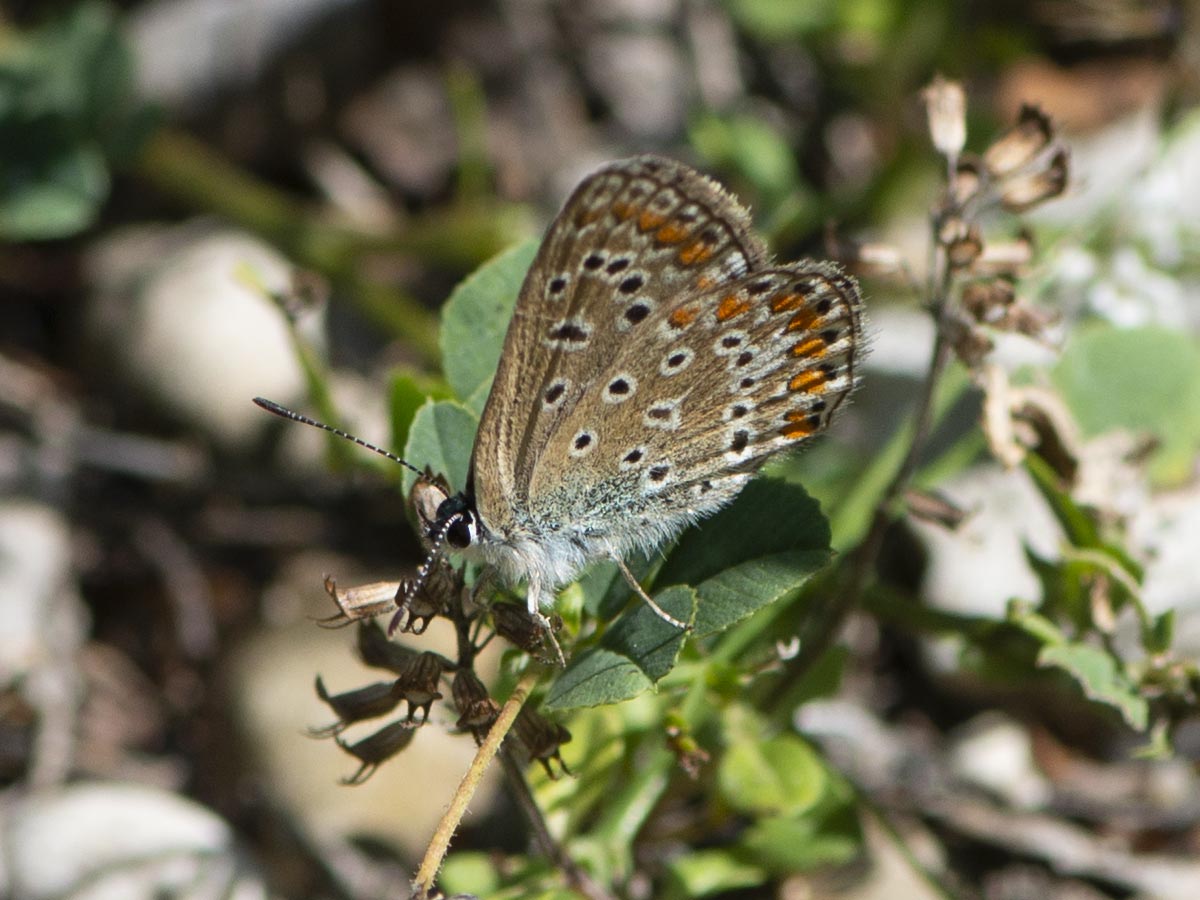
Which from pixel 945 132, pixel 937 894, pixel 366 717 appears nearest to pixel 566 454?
pixel 366 717

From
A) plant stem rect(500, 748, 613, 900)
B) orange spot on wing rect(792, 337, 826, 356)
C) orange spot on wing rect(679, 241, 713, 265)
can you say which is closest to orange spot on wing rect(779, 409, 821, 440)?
orange spot on wing rect(792, 337, 826, 356)

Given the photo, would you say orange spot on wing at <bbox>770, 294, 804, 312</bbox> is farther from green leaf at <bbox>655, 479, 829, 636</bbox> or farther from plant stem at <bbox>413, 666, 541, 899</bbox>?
plant stem at <bbox>413, 666, 541, 899</bbox>

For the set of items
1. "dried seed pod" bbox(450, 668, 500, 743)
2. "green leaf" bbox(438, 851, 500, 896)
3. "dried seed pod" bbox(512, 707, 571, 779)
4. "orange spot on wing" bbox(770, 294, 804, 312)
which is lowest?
"green leaf" bbox(438, 851, 500, 896)

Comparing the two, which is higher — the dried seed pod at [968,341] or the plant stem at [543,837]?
the dried seed pod at [968,341]

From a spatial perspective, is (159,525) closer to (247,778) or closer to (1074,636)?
(247,778)

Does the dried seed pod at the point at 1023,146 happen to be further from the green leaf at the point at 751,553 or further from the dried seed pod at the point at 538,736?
the dried seed pod at the point at 538,736

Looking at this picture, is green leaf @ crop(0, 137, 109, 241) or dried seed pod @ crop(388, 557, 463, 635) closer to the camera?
dried seed pod @ crop(388, 557, 463, 635)

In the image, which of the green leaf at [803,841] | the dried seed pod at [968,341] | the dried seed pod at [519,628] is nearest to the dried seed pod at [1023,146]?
the dried seed pod at [968,341]

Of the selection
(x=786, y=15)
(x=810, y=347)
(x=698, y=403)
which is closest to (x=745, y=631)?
(x=698, y=403)
